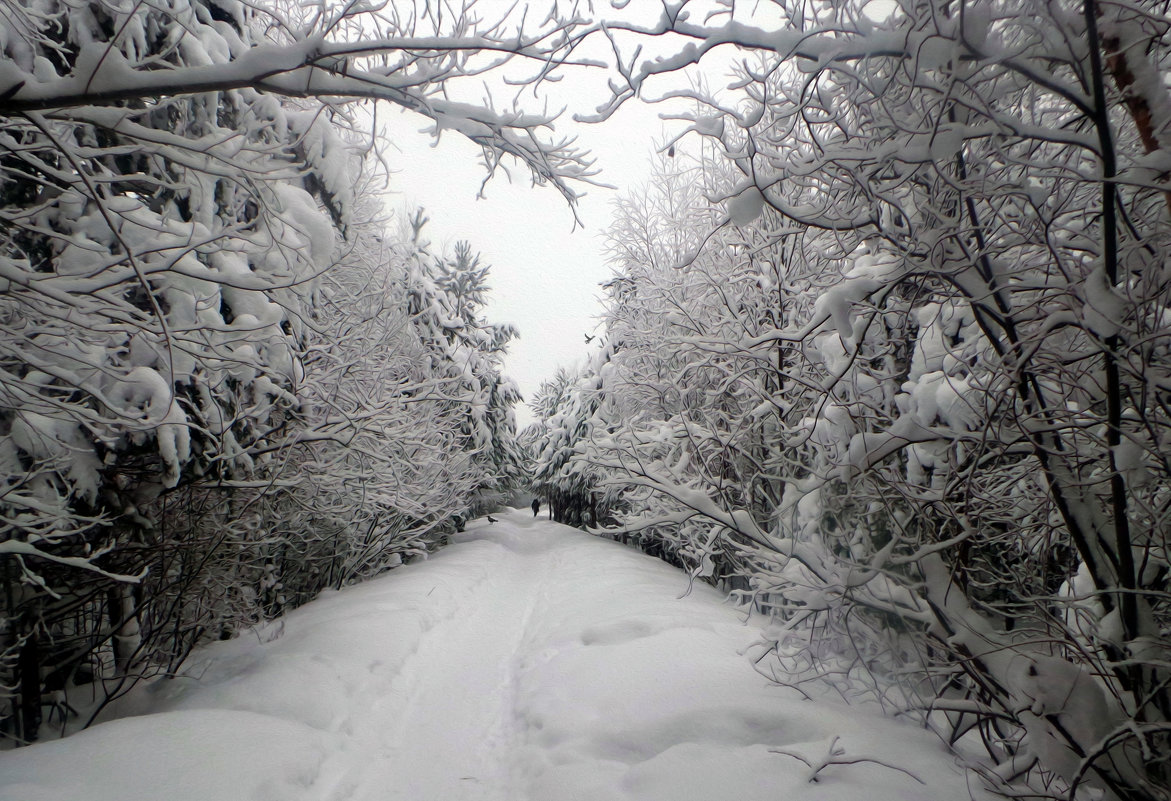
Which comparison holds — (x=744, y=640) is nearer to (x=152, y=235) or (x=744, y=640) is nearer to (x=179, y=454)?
(x=179, y=454)

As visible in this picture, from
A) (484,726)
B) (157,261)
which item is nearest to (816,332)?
(157,261)

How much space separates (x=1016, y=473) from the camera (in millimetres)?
3207

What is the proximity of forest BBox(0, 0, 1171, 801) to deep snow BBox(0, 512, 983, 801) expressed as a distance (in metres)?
0.46

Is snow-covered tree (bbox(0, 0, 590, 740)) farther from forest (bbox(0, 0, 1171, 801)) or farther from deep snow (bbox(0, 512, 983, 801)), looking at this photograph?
deep snow (bbox(0, 512, 983, 801))

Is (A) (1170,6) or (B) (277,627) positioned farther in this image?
(B) (277,627)

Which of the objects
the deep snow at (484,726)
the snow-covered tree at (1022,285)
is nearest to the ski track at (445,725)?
the deep snow at (484,726)

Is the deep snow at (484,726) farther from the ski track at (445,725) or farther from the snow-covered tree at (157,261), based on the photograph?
the snow-covered tree at (157,261)

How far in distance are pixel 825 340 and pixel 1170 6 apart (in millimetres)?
2121

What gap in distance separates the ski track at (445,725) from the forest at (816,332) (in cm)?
202

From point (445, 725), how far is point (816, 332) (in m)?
4.53

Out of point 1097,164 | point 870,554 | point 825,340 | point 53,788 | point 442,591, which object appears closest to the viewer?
point 1097,164

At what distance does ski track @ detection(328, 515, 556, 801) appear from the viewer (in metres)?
3.96

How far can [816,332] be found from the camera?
2.96 m

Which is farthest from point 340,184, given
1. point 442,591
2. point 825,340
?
point 442,591
